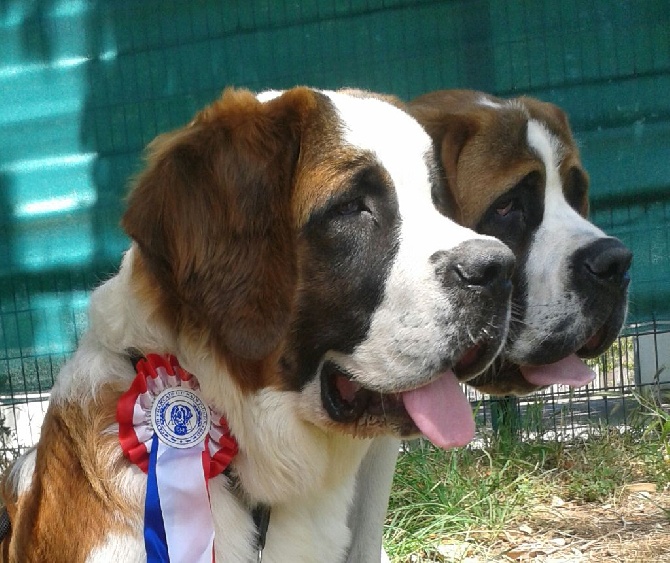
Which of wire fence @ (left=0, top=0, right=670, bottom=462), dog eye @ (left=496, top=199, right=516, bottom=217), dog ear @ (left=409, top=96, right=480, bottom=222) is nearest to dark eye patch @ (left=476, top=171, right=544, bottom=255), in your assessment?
dog eye @ (left=496, top=199, right=516, bottom=217)

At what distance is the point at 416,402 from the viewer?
2.59m

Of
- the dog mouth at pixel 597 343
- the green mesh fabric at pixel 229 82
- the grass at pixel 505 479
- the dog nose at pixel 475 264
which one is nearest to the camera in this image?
the dog nose at pixel 475 264

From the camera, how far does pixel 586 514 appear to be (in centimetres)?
463

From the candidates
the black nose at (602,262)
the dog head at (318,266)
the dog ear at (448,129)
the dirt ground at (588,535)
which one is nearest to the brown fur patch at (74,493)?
the dog head at (318,266)

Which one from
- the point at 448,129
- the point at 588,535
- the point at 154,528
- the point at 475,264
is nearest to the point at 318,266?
the point at 475,264

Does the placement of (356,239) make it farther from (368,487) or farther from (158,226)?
(368,487)

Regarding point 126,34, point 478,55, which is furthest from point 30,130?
point 478,55

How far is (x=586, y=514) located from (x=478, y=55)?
2.35m

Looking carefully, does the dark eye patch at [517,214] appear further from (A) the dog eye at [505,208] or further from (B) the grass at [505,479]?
(B) the grass at [505,479]

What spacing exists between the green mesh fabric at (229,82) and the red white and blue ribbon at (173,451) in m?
2.63

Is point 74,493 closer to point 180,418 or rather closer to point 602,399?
point 180,418

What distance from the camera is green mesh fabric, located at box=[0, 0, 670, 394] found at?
5.04m

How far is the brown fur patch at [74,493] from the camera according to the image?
8.24ft

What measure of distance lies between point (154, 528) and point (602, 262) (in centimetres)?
170
